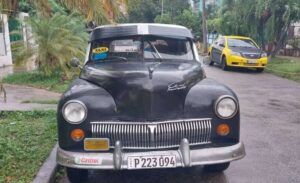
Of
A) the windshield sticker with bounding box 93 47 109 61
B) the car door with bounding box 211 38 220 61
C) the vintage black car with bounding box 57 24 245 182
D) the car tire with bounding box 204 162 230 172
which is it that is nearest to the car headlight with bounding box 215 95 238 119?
the vintage black car with bounding box 57 24 245 182

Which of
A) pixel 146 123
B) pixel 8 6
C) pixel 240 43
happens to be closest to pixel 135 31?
pixel 8 6

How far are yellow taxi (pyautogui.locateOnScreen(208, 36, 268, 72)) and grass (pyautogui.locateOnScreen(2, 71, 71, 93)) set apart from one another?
26.4ft

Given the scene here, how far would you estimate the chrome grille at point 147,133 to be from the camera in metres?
4.21

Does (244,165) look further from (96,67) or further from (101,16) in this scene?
(101,16)

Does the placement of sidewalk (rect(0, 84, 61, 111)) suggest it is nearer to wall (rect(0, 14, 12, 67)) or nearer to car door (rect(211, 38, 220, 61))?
wall (rect(0, 14, 12, 67))

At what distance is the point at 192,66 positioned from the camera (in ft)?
17.6

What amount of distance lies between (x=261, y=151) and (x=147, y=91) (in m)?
2.61

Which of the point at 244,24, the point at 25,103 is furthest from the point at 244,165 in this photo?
the point at 244,24

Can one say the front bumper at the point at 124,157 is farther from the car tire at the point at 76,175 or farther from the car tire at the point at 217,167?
→ the car tire at the point at 217,167

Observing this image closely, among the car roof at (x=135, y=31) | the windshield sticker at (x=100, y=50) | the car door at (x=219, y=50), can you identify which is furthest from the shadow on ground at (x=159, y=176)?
the car door at (x=219, y=50)

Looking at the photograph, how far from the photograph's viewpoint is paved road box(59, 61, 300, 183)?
5.00 metres

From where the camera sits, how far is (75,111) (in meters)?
4.25

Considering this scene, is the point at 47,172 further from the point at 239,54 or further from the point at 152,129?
the point at 239,54

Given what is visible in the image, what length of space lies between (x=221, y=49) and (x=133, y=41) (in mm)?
13910
